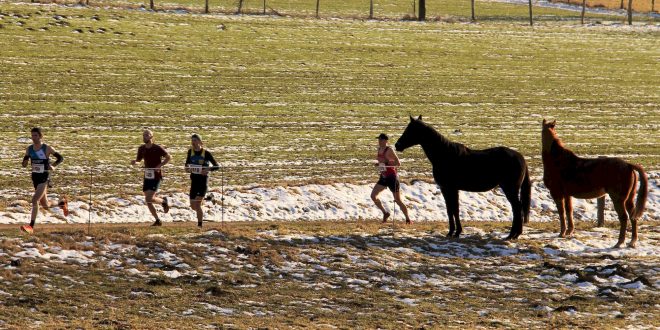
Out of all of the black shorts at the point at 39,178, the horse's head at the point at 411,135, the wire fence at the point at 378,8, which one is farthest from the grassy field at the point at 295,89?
the horse's head at the point at 411,135

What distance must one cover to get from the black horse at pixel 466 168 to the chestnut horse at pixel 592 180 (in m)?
1.01

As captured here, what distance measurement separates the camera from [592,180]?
2452 cm

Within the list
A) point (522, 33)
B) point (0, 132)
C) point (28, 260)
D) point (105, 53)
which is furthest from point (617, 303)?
point (522, 33)

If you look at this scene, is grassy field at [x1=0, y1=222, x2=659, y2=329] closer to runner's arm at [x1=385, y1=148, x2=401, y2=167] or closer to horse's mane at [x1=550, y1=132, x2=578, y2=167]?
runner's arm at [x1=385, y1=148, x2=401, y2=167]

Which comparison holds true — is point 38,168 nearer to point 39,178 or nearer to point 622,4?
point 39,178

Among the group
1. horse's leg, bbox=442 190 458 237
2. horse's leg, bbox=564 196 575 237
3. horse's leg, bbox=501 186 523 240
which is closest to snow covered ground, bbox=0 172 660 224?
horse's leg, bbox=564 196 575 237

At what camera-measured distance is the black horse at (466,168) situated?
79.6ft

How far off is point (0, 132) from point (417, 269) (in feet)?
69.9

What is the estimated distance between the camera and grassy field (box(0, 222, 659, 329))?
58.6ft

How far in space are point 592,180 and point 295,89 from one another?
27.3 meters

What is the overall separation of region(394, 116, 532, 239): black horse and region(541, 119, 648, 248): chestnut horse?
1007 millimetres

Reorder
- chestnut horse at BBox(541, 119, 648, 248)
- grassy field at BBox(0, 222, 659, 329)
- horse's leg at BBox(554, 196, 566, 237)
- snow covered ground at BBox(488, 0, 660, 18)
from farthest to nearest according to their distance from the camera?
snow covered ground at BBox(488, 0, 660, 18)
horse's leg at BBox(554, 196, 566, 237)
chestnut horse at BBox(541, 119, 648, 248)
grassy field at BBox(0, 222, 659, 329)

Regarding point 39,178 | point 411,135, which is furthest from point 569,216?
point 39,178

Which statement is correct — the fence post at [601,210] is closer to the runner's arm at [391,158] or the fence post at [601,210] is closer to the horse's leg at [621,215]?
the horse's leg at [621,215]
